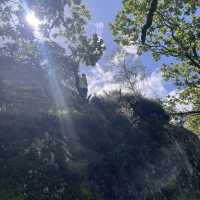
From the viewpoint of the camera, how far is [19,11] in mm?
24781

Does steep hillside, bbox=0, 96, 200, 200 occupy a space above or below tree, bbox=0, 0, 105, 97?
below

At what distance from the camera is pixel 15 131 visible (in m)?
18.3

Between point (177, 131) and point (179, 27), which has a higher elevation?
point (179, 27)

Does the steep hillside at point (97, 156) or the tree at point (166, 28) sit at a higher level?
the tree at point (166, 28)

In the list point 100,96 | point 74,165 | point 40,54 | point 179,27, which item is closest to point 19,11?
point 40,54

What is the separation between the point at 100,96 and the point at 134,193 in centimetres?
1319

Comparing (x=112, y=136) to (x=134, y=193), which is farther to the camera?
(x=112, y=136)

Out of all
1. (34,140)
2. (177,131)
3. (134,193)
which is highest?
(177,131)

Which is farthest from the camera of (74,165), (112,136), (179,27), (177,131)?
(177,131)

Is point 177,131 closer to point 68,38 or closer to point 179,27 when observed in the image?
point 179,27

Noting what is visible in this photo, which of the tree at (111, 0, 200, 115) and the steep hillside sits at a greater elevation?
the tree at (111, 0, 200, 115)

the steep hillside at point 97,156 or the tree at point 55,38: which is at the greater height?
the tree at point 55,38

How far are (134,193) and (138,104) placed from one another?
11.3m

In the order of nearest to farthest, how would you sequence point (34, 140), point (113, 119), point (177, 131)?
1. point (34, 140)
2. point (113, 119)
3. point (177, 131)
